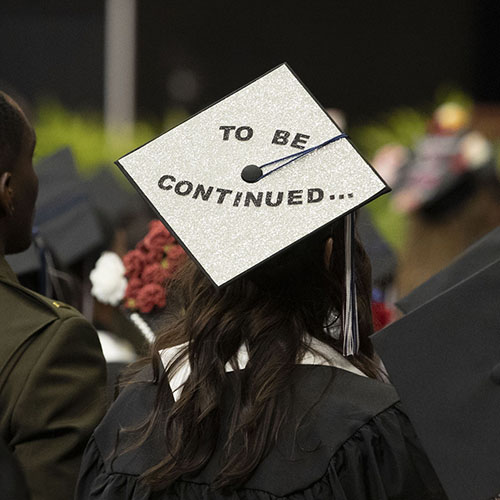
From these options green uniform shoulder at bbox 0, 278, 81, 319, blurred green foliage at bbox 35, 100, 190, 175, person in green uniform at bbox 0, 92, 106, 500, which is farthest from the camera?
blurred green foliage at bbox 35, 100, 190, 175

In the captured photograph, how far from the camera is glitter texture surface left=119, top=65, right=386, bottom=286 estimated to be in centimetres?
194

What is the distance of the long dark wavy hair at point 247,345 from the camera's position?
1.88 meters

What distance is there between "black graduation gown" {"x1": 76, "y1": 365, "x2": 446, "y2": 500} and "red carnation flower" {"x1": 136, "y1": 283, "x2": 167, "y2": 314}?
88cm

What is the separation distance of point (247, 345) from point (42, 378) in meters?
0.47

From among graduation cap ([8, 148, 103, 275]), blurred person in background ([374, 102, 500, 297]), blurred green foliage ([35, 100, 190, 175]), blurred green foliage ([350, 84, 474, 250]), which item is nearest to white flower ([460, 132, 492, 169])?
blurred person in background ([374, 102, 500, 297])

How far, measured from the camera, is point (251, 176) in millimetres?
2008

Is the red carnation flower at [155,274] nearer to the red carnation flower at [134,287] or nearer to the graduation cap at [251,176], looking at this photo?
the red carnation flower at [134,287]

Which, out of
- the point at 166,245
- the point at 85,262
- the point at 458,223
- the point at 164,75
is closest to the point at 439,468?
the point at 166,245

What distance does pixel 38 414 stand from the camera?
2.14 meters

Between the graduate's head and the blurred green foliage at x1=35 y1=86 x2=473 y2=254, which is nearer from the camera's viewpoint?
the graduate's head

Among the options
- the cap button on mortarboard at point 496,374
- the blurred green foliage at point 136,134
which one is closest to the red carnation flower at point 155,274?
the cap button on mortarboard at point 496,374

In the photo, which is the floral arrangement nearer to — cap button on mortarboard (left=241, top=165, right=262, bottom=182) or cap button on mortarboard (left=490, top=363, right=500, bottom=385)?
cap button on mortarboard (left=241, top=165, right=262, bottom=182)

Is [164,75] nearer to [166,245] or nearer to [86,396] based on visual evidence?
[166,245]

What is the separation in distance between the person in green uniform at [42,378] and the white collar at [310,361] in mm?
296
